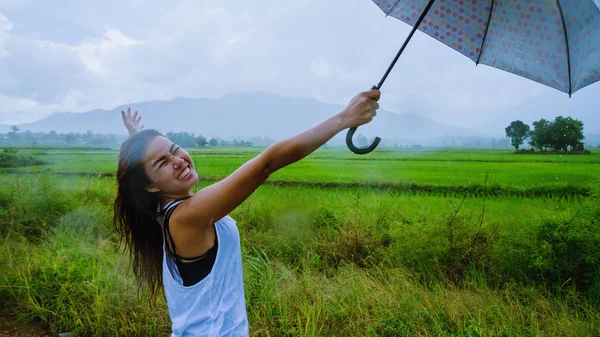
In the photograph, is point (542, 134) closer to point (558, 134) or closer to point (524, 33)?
point (558, 134)

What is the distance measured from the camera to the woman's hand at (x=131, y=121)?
1.68 m

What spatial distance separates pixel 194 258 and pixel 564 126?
3.54 metres

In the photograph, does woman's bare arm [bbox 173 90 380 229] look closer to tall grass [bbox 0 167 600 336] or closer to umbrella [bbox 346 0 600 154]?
umbrella [bbox 346 0 600 154]

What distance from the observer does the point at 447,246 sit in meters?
3.15

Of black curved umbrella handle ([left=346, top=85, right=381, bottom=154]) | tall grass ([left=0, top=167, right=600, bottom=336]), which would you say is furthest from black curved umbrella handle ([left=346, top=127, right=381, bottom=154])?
tall grass ([left=0, top=167, right=600, bottom=336])

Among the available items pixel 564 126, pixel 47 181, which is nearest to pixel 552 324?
pixel 564 126

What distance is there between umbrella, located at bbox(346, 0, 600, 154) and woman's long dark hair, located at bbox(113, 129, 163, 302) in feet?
2.89

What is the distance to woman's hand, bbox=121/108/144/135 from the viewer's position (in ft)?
5.51

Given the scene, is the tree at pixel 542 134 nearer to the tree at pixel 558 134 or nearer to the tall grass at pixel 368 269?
the tree at pixel 558 134

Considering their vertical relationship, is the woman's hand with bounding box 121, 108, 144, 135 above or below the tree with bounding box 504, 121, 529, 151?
below

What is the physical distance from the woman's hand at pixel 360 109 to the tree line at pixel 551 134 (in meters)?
3.12

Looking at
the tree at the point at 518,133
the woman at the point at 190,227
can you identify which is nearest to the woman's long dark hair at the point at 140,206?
the woman at the point at 190,227

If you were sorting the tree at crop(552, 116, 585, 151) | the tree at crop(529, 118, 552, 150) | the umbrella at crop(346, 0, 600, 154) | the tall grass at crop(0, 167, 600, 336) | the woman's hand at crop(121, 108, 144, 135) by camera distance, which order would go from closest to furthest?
the umbrella at crop(346, 0, 600, 154)
the woman's hand at crop(121, 108, 144, 135)
the tall grass at crop(0, 167, 600, 336)
the tree at crop(552, 116, 585, 151)
the tree at crop(529, 118, 552, 150)

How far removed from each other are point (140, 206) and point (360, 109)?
68cm
